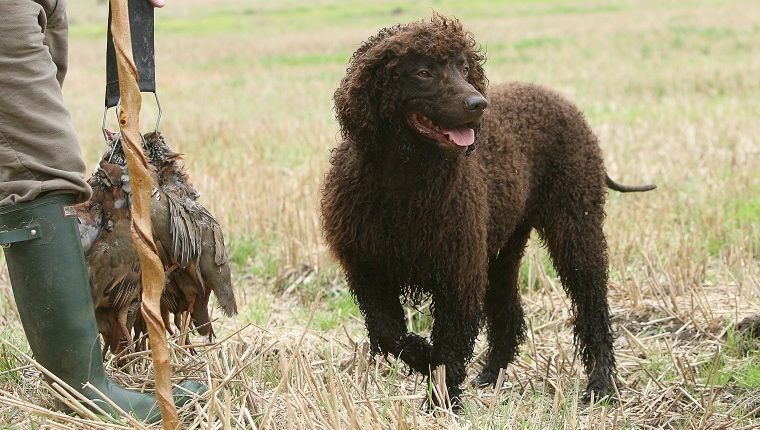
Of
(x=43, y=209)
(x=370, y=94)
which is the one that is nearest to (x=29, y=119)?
(x=43, y=209)

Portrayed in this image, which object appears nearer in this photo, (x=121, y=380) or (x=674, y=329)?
(x=121, y=380)

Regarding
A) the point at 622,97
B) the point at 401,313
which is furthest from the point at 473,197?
the point at 622,97

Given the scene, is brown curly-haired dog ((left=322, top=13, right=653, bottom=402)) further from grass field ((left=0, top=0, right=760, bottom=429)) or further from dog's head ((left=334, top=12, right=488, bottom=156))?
grass field ((left=0, top=0, right=760, bottom=429))

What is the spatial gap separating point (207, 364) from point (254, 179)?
Result: 14.0 ft

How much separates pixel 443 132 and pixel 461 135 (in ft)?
0.24

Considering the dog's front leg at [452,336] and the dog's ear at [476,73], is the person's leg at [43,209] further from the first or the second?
the dog's ear at [476,73]

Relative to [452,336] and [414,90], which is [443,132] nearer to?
[414,90]

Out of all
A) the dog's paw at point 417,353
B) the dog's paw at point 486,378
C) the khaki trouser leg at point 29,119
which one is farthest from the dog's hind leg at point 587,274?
the khaki trouser leg at point 29,119

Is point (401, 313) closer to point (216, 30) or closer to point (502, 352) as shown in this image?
point (502, 352)

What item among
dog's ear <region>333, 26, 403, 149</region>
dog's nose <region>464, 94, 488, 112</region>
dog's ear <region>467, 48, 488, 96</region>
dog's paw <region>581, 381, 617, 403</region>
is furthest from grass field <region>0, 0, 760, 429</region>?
dog's ear <region>467, 48, 488, 96</region>

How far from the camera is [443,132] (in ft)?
11.3

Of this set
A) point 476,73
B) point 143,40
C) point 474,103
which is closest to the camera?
point 143,40

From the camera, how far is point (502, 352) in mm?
4762

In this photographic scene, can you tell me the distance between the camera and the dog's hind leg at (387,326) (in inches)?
148
